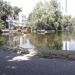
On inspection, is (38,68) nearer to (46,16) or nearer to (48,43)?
(48,43)

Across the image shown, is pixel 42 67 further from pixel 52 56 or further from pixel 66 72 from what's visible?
pixel 52 56

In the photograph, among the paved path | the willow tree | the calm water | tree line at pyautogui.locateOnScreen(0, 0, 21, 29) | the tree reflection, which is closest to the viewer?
the paved path

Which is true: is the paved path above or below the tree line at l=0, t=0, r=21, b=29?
below

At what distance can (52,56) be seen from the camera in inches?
369

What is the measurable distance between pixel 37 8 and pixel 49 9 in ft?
9.63

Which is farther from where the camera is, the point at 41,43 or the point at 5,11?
the point at 5,11

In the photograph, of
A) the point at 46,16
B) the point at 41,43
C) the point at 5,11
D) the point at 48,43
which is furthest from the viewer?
the point at 5,11

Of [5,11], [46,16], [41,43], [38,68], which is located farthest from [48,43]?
[5,11]

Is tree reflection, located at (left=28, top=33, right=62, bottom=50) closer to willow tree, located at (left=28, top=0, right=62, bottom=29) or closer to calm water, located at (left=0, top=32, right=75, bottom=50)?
calm water, located at (left=0, top=32, right=75, bottom=50)

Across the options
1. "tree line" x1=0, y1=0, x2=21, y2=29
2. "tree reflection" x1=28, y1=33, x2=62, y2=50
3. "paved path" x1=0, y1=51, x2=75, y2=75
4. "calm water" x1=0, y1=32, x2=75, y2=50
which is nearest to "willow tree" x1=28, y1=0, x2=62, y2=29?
"tree line" x1=0, y1=0, x2=21, y2=29

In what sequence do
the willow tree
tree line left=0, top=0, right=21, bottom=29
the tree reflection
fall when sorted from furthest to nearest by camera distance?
tree line left=0, top=0, right=21, bottom=29 < the willow tree < the tree reflection

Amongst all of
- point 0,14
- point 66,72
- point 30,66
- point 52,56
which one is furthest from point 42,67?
point 0,14

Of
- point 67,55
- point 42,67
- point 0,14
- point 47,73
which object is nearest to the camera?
point 47,73

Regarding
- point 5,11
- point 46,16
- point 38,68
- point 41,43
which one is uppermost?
point 5,11
